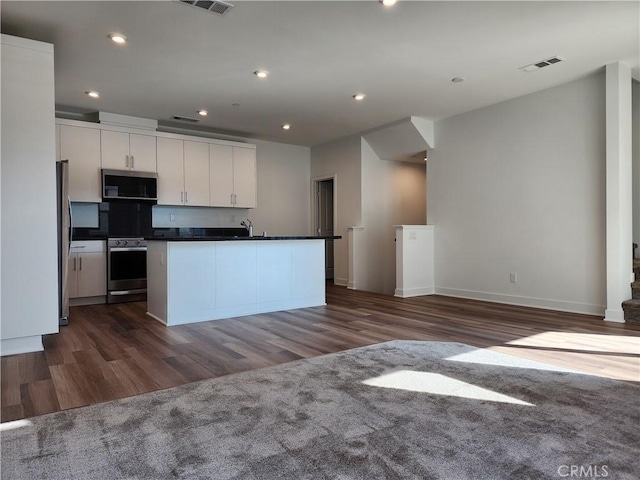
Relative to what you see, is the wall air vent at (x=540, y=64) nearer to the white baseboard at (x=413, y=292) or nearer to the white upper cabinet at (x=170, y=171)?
the white baseboard at (x=413, y=292)

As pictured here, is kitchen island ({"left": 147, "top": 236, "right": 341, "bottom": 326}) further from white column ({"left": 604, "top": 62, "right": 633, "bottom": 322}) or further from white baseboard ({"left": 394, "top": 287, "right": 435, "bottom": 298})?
white column ({"left": 604, "top": 62, "right": 633, "bottom": 322})

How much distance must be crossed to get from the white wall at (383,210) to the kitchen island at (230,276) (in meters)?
2.11

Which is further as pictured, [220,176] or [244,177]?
[244,177]

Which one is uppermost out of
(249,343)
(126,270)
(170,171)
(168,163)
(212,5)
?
(212,5)

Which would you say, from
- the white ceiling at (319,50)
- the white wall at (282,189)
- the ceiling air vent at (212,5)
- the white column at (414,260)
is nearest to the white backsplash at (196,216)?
the white wall at (282,189)

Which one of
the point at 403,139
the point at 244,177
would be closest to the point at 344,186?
the point at 403,139

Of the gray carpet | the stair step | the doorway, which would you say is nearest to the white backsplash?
the doorway

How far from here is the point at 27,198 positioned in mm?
3156

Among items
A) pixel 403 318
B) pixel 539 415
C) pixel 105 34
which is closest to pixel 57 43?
pixel 105 34

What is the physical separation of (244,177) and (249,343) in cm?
419

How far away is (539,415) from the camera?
6.59ft

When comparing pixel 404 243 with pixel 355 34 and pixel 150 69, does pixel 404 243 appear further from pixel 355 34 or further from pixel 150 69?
pixel 150 69

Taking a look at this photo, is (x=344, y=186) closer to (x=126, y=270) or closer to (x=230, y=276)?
(x=230, y=276)

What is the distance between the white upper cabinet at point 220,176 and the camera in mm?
6734
